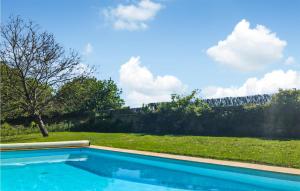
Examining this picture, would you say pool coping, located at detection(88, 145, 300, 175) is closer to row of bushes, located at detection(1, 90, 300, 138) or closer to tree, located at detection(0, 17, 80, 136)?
row of bushes, located at detection(1, 90, 300, 138)

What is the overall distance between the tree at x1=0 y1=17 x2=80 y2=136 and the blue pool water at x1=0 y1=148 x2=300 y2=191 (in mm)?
10403

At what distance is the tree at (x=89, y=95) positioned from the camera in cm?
2667

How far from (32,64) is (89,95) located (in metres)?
6.57

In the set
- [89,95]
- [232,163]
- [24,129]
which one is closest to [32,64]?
[89,95]

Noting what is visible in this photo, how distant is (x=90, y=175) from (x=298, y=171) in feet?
20.2

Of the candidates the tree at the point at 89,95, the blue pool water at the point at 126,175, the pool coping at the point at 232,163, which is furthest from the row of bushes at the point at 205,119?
the blue pool water at the point at 126,175

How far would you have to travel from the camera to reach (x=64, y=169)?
1329 centimetres

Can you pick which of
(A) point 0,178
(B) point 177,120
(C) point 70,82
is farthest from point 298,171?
(C) point 70,82

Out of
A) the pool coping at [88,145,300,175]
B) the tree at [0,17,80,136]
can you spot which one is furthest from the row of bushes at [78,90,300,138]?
the pool coping at [88,145,300,175]

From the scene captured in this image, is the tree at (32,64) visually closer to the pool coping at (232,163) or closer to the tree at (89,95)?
the tree at (89,95)

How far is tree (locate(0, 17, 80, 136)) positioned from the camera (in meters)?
25.0

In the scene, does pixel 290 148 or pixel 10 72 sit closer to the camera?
pixel 290 148

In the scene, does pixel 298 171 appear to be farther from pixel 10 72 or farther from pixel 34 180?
pixel 10 72

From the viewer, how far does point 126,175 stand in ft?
38.8
